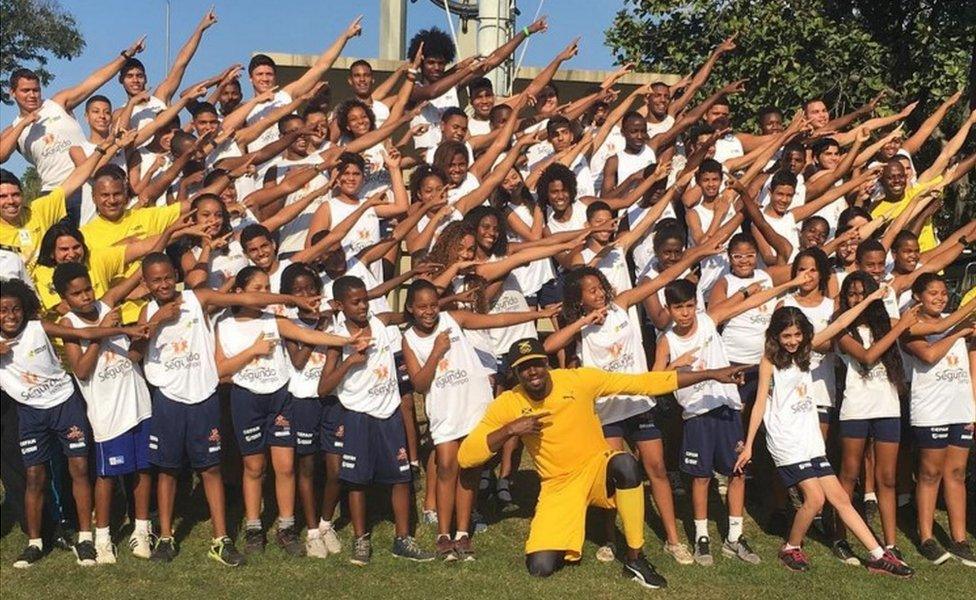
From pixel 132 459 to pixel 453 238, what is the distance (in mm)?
2726

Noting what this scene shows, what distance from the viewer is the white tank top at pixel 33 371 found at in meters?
6.68

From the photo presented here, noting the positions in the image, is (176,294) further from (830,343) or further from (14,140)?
(830,343)

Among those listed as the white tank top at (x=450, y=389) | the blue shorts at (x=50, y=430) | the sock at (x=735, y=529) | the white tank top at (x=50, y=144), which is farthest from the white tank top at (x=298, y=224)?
the sock at (x=735, y=529)

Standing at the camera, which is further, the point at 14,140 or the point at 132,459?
the point at 14,140

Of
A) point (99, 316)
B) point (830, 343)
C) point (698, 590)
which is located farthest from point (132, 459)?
point (830, 343)

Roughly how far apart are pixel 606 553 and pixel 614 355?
1.37 meters

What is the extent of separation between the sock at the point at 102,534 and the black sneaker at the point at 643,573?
342 centimetres

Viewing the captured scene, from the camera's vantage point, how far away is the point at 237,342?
7.28 metres

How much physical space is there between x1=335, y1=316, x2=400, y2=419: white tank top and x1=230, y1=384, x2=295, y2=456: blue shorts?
42cm

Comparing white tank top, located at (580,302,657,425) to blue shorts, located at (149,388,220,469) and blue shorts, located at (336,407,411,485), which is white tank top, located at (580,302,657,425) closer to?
blue shorts, located at (336,407,411,485)

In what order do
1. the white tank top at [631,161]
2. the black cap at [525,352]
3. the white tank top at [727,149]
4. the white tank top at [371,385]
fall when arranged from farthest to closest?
the white tank top at [727,149] → the white tank top at [631,161] → the white tank top at [371,385] → the black cap at [525,352]

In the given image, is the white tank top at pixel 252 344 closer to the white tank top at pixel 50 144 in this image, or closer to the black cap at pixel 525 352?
the black cap at pixel 525 352

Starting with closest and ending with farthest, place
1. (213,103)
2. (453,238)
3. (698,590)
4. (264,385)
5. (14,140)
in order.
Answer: (698,590) → (264,385) → (453,238) → (14,140) → (213,103)

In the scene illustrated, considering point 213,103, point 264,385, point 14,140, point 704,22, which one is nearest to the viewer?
point 264,385
